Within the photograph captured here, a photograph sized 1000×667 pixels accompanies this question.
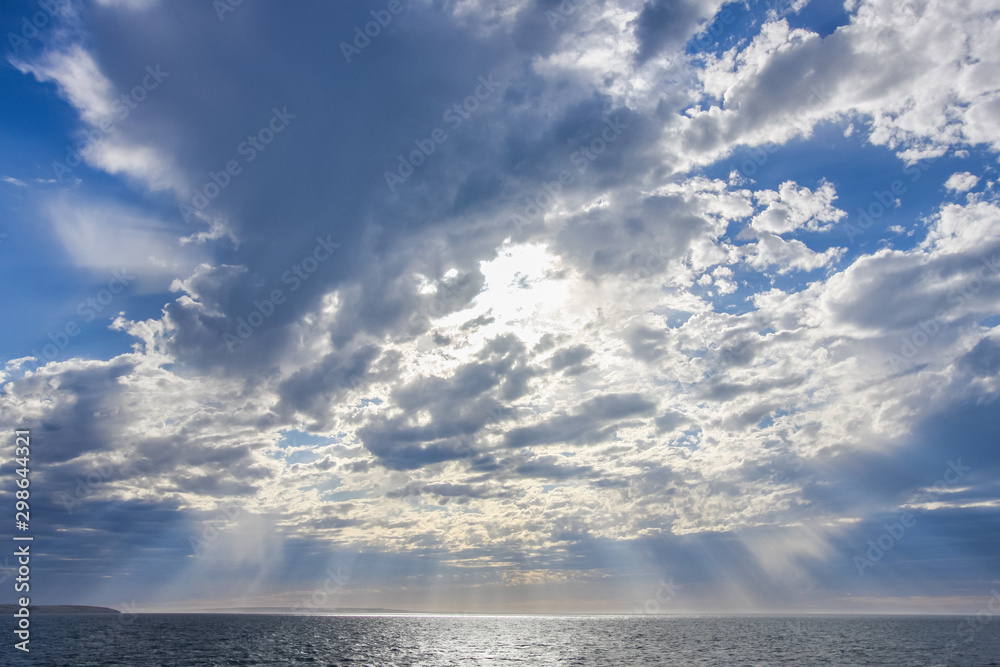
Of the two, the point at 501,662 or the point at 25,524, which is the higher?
the point at 25,524

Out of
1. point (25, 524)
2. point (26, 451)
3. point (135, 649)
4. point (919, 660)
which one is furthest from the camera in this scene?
point (135, 649)

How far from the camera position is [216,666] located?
83562mm

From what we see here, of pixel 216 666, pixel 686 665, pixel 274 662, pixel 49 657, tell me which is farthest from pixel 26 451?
pixel 686 665

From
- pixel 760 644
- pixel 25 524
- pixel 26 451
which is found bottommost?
pixel 760 644

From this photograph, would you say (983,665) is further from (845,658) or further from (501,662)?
(501,662)

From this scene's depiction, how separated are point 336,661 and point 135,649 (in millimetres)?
46324

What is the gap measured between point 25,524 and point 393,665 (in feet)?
217

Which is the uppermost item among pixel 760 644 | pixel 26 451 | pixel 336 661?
pixel 26 451

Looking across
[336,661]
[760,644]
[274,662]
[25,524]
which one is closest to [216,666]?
[274,662]

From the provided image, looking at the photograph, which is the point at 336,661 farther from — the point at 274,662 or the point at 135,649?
the point at 135,649

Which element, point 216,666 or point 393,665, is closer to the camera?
point 216,666

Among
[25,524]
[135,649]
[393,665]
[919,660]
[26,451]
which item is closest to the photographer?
[25,524]

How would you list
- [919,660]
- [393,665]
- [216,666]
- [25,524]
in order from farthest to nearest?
[919,660], [393,665], [216,666], [25,524]

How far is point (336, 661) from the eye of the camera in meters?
95.9
